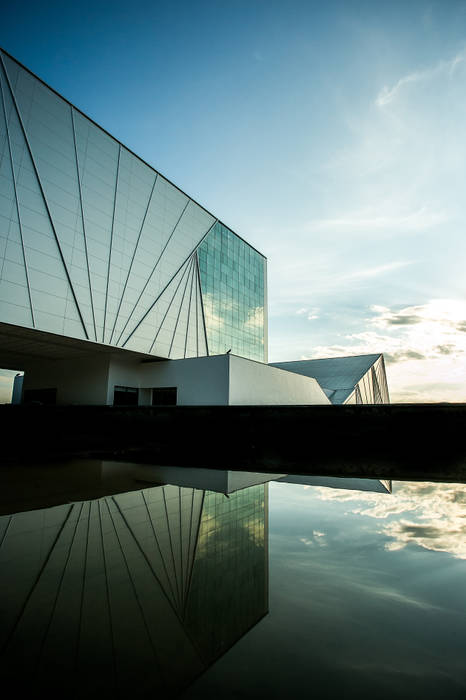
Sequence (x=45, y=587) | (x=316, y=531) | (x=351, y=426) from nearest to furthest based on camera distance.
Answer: (x=45, y=587) < (x=316, y=531) < (x=351, y=426)

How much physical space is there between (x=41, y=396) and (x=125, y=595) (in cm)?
2910

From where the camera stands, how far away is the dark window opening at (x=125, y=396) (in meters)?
24.2

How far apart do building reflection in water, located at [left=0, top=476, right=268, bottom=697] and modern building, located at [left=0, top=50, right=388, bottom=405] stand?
654 inches

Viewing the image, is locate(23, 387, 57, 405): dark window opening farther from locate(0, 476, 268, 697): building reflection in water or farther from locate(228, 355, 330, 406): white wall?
locate(0, 476, 268, 697): building reflection in water

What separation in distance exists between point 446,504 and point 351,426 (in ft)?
14.4

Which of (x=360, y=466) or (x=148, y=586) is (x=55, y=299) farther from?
(x=148, y=586)

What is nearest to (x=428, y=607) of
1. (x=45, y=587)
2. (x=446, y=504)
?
(x=45, y=587)

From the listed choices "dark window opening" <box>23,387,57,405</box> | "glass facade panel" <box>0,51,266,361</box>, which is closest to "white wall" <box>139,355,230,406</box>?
"glass facade panel" <box>0,51,266,361</box>

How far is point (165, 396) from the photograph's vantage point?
2423cm

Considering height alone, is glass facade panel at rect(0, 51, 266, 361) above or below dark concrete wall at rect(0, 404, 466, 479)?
above

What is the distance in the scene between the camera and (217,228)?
1186 inches

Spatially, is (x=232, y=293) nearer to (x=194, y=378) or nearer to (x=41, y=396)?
(x=194, y=378)

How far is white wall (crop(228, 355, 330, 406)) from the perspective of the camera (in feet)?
71.0

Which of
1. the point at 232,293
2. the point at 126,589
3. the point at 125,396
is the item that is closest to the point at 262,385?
the point at 125,396
